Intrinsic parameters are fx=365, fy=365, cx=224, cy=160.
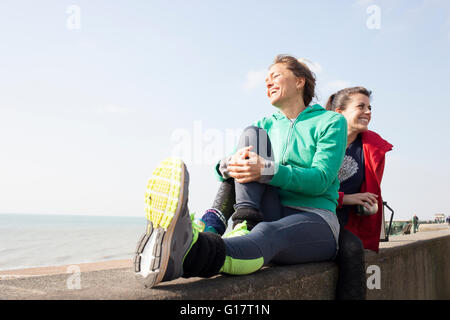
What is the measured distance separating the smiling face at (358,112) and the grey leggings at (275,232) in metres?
1.18

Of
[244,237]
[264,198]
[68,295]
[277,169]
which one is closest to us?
[68,295]

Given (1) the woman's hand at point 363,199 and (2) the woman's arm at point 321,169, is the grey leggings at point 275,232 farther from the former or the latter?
(1) the woman's hand at point 363,199

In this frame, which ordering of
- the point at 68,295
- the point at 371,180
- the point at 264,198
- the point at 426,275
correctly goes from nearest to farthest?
the point at 68,295 < the point at 264,198 < the point at 371,180 < the point at 426,275

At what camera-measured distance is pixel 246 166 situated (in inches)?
68.5

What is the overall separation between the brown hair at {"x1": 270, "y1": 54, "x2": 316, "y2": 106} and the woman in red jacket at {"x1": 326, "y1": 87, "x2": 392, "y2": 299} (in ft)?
1.84

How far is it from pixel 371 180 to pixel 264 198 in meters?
1.08

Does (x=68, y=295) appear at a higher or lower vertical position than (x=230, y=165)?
lower

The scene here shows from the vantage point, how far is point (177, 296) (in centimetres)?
115

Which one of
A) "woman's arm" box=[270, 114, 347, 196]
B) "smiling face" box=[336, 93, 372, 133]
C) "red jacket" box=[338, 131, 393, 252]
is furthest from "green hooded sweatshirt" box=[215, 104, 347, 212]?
"smiling face" box=[336, 93, 372, 133]

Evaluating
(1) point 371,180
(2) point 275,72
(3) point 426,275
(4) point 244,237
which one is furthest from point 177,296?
(3) point 426,275

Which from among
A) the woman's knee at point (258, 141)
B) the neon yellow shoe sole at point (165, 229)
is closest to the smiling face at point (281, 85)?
the woman's knee at point (258, 141)

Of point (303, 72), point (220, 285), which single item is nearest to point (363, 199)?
point (303, 72)

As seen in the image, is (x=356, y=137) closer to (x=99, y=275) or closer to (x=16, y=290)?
(x=99, y=275)

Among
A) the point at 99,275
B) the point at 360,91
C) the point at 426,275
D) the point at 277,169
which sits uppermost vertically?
the point at 360,91
